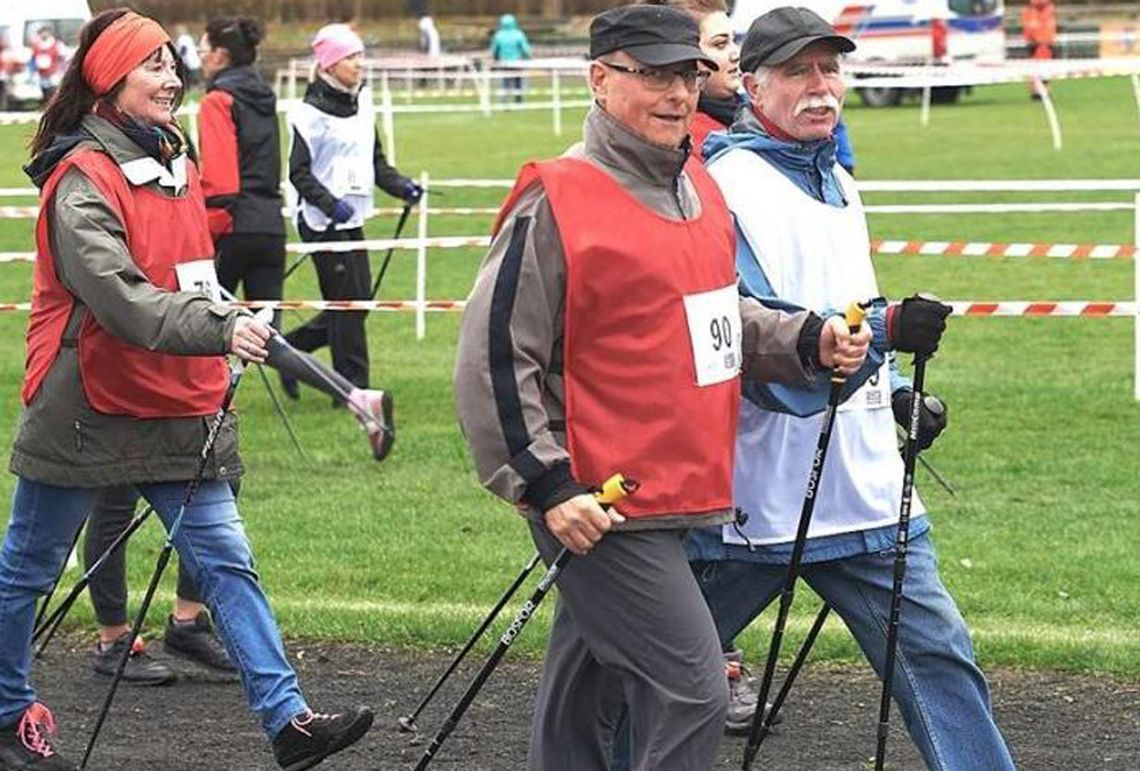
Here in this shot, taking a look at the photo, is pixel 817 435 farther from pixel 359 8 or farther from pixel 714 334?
pixel 359 8

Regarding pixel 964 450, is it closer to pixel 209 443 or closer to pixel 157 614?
pixel 157 614

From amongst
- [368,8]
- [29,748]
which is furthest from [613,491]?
[368,8]

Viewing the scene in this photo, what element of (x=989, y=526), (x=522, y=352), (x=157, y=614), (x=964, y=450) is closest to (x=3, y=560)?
(x=157, y=614)

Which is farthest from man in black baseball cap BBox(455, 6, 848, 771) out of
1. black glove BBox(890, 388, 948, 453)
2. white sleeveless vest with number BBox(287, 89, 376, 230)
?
white sleeveless vest with number BBox(287, 89, 376, 230)

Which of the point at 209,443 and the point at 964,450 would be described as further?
the point at 964,450

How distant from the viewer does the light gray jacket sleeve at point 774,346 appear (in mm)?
5102

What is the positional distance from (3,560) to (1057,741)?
294 centimetres

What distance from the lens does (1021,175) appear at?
26.2 m

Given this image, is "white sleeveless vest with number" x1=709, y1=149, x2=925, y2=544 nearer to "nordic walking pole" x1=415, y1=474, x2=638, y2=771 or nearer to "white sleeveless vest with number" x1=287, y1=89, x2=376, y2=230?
"nordic walking pole" x1=415, y1=474, x2=638, y2=771

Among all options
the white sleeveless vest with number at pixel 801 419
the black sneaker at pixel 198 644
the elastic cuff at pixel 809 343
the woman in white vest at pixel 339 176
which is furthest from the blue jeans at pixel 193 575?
the woman in white vest at pixel 339 176

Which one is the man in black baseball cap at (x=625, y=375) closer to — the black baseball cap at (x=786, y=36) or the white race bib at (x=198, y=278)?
the black baseball cap at (x=786, y=36)

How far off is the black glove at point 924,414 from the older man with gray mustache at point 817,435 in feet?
0.26

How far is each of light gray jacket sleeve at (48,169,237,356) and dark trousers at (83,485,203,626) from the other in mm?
1443

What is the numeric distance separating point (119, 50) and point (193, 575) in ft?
4.57
